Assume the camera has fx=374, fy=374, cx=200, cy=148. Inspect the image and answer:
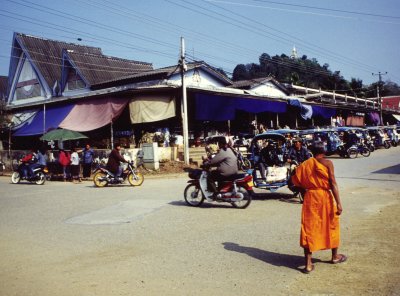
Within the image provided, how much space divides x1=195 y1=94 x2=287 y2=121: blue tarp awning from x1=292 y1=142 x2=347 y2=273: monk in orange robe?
1594 centimetres

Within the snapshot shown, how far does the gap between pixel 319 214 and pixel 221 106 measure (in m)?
17.2

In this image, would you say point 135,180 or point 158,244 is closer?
point 158,244

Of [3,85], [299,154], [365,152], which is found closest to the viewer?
[299,154]

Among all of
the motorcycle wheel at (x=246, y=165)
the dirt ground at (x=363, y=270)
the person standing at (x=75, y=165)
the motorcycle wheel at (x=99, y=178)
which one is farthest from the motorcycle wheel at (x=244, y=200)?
the person standing at (x=75, y=165)

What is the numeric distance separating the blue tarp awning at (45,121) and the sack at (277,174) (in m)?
15.6

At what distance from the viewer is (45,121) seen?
23375 millimetres

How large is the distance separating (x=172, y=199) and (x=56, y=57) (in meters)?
28.1

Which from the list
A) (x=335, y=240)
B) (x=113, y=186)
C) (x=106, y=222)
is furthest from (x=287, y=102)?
(x=335, y=240)

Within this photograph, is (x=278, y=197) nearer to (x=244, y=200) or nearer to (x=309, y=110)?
(x=244, y=200)

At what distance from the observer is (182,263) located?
5172mm

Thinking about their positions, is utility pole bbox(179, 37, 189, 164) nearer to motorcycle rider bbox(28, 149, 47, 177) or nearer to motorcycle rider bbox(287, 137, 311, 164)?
motorcycle rider bbox(28, 149, 47, 177)

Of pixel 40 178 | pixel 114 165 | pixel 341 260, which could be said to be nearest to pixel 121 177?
pixel 114 165

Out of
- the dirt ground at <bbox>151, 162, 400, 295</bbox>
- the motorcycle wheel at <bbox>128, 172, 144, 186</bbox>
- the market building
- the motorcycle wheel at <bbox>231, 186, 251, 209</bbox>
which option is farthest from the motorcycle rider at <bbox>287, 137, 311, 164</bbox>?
the market building

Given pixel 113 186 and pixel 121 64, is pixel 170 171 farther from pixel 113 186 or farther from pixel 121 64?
pixel 121 64
